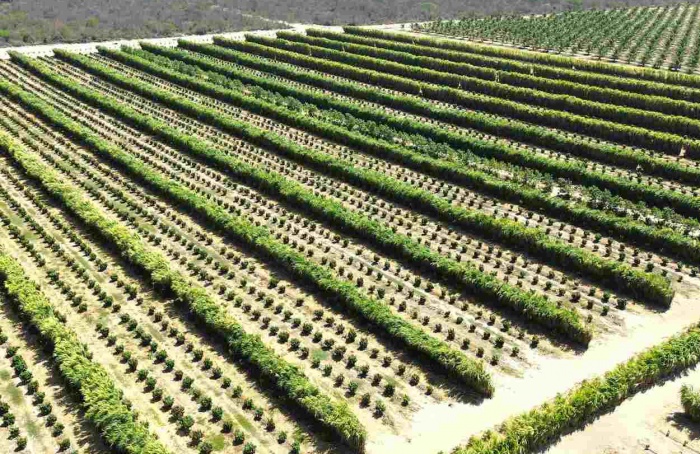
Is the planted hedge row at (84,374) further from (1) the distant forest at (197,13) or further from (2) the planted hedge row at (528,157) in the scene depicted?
(1) the distant forest at (197,13)

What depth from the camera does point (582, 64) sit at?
259 feet

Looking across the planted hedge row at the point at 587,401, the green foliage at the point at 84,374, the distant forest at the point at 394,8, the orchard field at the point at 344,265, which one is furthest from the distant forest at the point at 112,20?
the planted hedge row at the point at 587,401

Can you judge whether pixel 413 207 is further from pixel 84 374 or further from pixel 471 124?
pixel 84 374

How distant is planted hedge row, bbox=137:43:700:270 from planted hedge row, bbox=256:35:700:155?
1126 centimetres

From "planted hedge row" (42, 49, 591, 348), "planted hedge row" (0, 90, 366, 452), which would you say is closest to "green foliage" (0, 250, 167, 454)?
"planted hedge row" (0, 90, 366, 452)

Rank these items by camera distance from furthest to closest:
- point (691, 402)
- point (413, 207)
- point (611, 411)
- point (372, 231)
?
point (413, 207), point (372, 231), point (611, 411), point (691, 402)

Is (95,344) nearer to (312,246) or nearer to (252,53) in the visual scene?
(312,246)

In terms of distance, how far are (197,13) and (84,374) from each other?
408 feet

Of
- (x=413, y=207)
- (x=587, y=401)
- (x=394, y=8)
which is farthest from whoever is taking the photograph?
(x=394, y=8)

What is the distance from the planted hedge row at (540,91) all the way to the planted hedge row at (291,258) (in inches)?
1395

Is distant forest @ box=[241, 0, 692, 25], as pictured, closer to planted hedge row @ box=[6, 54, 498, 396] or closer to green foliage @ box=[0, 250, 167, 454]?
planted hedge row @ box=[6, 54, 498, 396]

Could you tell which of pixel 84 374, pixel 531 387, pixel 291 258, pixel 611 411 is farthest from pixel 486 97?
pixel 84 374

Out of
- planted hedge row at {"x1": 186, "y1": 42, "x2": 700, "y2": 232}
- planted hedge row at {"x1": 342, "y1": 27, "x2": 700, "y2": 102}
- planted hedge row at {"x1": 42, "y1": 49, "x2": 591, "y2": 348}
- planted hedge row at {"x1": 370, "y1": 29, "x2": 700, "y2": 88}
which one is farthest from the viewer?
planted hedge row at {"x1": 370, "y1": 29, "x2": 700, "y2": 88}

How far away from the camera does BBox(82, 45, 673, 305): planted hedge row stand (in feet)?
116
